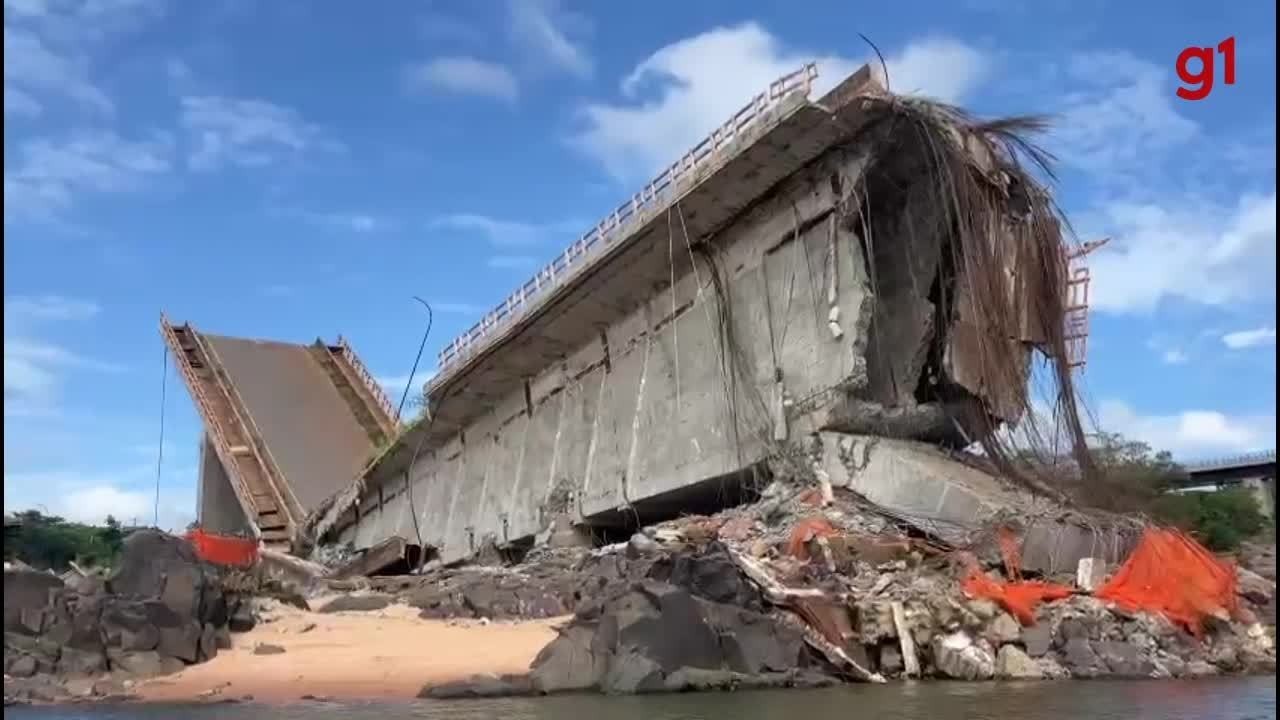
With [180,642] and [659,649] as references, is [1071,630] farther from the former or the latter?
[180,642]

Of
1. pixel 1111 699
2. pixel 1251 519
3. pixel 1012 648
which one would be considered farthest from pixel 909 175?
pixel 1251 519

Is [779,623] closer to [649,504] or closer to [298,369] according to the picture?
[649,504]

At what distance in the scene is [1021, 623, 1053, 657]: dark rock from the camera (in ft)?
Answer: 34.8

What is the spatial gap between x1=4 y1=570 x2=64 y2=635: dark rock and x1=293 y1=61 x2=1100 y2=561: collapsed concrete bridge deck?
35.3 feet

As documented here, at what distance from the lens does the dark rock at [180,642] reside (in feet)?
35.1

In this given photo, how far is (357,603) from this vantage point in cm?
1495

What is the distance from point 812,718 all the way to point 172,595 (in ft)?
23.1

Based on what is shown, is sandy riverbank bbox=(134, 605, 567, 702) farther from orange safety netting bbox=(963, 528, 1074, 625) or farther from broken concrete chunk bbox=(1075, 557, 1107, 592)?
broken concrete chunk bbox=(1075, 557, 1107, 592)

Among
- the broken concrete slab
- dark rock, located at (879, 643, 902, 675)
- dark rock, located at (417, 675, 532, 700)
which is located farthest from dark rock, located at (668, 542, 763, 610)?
the broken concrete slab

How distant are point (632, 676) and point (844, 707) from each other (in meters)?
1.98

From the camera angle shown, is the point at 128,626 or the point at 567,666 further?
the point at 128,626

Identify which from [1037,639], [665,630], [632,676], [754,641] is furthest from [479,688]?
[1037,639]

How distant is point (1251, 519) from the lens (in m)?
40.5

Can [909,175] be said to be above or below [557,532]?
above
